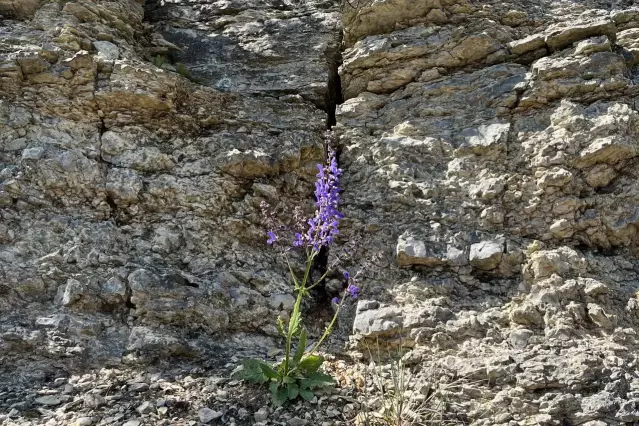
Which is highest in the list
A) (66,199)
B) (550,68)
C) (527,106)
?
(550,68)

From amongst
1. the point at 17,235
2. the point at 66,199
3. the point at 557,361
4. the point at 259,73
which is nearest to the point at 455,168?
the point at 557,361

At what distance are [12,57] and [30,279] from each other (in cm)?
251

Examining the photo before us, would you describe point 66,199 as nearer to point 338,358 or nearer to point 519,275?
point 338,358

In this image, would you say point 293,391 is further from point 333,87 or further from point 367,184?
point 333,87

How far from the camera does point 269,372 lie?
4.04 m

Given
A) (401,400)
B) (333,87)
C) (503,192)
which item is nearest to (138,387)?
(401,400)

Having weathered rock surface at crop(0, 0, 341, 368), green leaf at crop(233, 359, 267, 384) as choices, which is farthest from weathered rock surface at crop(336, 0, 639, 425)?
green leaf at crop(233, 359, 267, 384)

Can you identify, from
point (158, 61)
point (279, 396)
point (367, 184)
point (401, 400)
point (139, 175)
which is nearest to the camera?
point (401, 400)

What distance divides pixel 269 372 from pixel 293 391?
0.73 feet

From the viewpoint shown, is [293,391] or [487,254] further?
[487,254]

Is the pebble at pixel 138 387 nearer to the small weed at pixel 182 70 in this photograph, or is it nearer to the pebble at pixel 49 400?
the pebble at pixel 49 400

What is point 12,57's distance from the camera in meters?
5.65

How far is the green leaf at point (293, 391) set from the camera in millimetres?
3955

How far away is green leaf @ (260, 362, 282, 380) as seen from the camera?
4.04 metres
